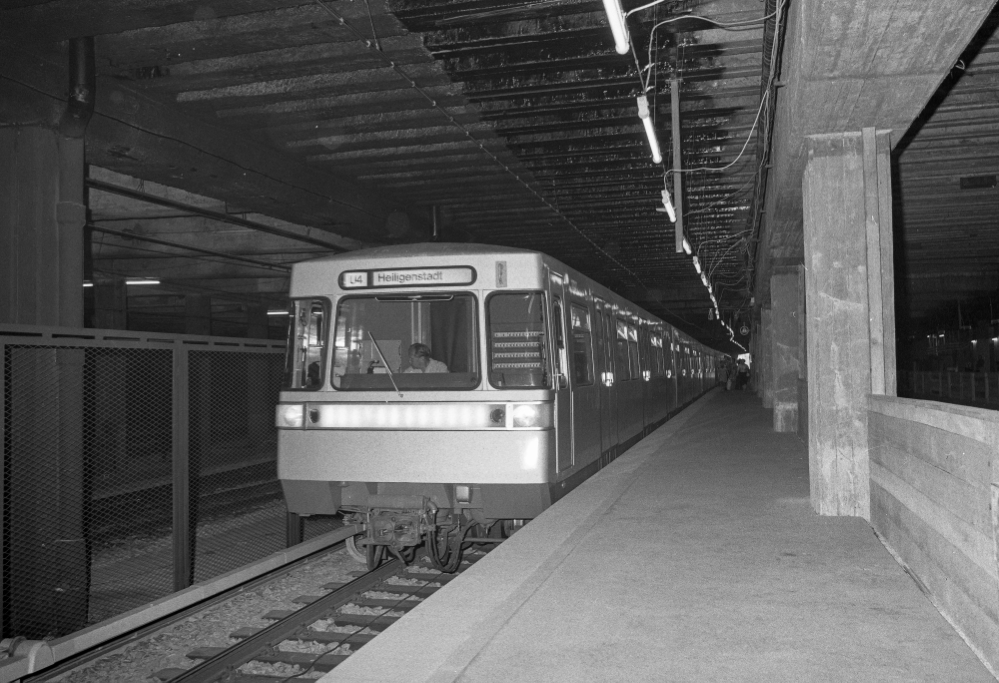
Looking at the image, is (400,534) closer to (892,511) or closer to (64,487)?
(64,487)

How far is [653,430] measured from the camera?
18.8m

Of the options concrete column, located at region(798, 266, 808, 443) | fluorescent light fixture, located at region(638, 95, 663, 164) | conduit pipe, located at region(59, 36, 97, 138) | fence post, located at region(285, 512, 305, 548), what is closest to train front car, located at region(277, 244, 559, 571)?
fence post, located at region(285, 512, 305, 548)

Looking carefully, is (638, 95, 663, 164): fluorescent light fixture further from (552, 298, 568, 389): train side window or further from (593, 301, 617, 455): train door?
(552, 298, 568, 389): train side window

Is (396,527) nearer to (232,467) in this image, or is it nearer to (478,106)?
(478,106)

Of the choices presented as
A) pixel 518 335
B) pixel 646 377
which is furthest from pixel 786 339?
pixel 518 335

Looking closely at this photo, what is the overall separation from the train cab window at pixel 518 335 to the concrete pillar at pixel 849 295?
2.42 metres

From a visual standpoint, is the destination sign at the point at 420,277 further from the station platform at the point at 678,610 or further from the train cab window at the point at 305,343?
the station platform at the point at 678,610

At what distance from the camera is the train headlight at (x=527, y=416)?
7.21 meters

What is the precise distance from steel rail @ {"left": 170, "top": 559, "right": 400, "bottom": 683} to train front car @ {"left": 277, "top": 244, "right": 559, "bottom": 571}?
40cm

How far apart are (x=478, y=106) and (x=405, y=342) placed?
4.40m

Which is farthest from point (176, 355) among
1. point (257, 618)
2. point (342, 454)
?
point (257, 618)

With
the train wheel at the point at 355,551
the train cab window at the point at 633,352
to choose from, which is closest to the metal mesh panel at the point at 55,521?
the train wheel at the point at 355,551

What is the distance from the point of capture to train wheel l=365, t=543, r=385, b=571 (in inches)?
316

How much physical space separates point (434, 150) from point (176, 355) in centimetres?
640
